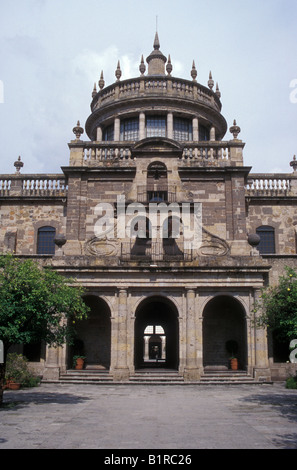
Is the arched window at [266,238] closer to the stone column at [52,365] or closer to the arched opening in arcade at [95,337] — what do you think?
the arched opening in arcade at [95,337]

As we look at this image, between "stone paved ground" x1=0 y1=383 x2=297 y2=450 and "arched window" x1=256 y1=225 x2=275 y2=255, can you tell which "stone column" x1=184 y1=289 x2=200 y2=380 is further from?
"arched window" x1=256 y1=225 x2=275 y2=255

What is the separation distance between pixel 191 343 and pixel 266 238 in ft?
34.6

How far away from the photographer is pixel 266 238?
3136 cm

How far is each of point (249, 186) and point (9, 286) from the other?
20783 mm

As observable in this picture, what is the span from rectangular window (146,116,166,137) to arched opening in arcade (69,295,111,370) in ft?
51.6

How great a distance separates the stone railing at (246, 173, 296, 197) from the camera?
32000 millimetres

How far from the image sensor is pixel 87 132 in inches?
1639

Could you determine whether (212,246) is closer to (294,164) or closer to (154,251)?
(154,251)

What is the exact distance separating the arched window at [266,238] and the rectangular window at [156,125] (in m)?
11.5

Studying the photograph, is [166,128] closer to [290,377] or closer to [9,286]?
[290,377]

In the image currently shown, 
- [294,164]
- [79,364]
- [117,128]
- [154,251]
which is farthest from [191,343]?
[117,128]

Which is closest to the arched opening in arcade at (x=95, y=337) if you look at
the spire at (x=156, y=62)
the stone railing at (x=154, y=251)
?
the stone railing at (x=154, y=251)

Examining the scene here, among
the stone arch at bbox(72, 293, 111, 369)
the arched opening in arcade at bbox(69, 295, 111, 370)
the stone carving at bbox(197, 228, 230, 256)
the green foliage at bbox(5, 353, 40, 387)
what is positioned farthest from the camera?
the stone arch at bbox(72, 293, 111, 369)

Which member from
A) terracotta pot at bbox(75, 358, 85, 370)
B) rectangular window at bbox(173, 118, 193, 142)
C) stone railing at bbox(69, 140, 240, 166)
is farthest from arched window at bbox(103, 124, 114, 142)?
terracotta pot at bbox(75, 358, 85, 370)
